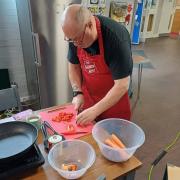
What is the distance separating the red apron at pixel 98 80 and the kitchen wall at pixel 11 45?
1.43 m

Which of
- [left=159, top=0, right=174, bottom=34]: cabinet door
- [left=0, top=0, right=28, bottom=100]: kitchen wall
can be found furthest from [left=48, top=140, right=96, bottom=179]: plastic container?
[left=159, top=0, right=174, bottom=34]: cabinet door

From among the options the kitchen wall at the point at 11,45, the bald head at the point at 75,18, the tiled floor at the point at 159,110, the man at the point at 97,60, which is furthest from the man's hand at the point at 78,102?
the kitchen wall at the point at 11,45

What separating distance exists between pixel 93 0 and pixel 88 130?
5.24 feet

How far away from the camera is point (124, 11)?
2.78m

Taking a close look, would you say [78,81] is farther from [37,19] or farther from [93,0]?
[93,0]

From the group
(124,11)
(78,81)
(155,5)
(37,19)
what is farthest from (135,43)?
(78,81)

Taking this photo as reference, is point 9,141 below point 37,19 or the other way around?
below

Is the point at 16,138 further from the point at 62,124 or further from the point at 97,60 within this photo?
the point at 97,60

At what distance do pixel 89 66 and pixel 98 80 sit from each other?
0.32 feet

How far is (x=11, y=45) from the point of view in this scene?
2.32m

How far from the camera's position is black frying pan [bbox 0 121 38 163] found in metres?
0.74

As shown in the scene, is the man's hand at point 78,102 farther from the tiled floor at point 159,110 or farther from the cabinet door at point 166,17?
the cabinet door at point 166,17

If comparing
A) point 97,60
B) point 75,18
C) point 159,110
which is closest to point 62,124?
point 97,60

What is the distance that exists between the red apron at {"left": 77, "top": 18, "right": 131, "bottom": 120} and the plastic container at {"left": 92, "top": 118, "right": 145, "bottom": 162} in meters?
0.24
